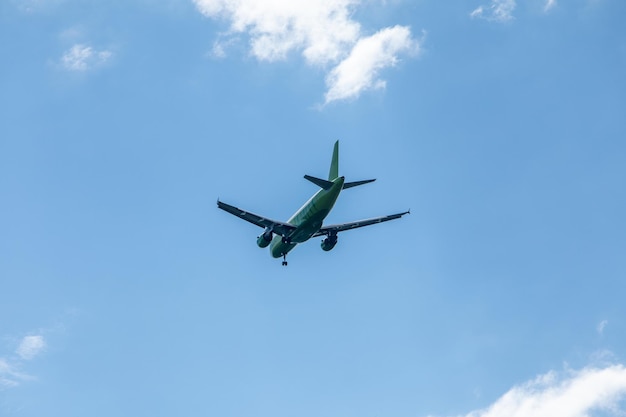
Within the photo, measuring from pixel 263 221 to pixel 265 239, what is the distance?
234 centimetres

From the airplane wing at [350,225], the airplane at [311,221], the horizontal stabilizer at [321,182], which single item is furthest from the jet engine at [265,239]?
the horizontal stabilizer at [321,182]

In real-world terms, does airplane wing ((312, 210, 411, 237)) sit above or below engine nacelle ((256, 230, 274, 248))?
above

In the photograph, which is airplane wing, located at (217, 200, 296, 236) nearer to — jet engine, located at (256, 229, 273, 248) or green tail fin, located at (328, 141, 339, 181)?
jet engine, located at (256, 229, 273, 248)

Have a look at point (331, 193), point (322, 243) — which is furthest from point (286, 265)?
point (331, 193)

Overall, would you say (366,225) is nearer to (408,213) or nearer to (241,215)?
(408,213)

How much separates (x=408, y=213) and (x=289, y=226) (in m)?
15.1

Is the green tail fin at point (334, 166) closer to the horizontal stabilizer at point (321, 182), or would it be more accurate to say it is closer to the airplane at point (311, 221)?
the airplane at point (311, 221)

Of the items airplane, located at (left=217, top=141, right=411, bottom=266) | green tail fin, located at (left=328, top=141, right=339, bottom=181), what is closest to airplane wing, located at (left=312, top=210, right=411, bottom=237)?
airplane, located at (left=217, top=141, right=411, bottom=266)

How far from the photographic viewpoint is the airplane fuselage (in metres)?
87.2

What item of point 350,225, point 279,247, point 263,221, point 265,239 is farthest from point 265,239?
point 350,225

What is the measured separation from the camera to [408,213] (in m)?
98.6

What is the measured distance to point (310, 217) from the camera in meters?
89.9

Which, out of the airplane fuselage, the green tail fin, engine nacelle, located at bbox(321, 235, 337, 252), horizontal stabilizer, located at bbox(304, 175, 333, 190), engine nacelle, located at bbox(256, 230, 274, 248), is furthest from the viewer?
engine nacelle, located at bbox(321, 235, 337, 252)

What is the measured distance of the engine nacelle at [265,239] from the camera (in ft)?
311
